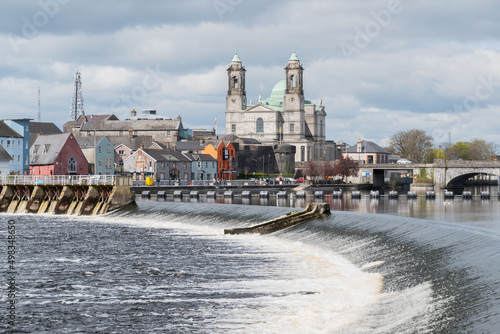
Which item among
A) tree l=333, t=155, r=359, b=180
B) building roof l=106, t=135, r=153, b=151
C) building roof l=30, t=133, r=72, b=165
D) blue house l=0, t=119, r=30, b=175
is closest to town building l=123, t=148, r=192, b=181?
building roof l=106, t=135, r=153, b=151

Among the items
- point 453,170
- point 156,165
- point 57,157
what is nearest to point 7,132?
point 57,157

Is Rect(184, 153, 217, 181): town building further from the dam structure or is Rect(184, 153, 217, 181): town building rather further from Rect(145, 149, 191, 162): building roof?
the dam structure

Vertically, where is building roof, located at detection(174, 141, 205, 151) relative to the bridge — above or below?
above

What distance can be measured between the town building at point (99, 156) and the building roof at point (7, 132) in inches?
1097

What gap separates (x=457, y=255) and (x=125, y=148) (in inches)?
5810

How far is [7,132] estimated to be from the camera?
116438 mm

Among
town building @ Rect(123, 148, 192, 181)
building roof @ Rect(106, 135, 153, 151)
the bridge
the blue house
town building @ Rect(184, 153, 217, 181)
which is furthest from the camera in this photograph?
building roof @ Rect(106, 135, 153, 151)

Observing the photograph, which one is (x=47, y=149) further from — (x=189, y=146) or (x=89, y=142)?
(x=189, y=146)

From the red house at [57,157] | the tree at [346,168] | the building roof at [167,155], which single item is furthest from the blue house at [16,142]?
the tree at [346,168]

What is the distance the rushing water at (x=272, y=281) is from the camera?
23750mm

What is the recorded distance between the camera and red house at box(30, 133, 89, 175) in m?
124

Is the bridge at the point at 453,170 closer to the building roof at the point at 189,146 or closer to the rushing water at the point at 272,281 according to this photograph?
the building roof at the point at 189,146

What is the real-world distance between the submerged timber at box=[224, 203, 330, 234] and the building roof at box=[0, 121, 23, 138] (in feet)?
242

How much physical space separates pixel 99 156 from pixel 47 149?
67.8 feet
